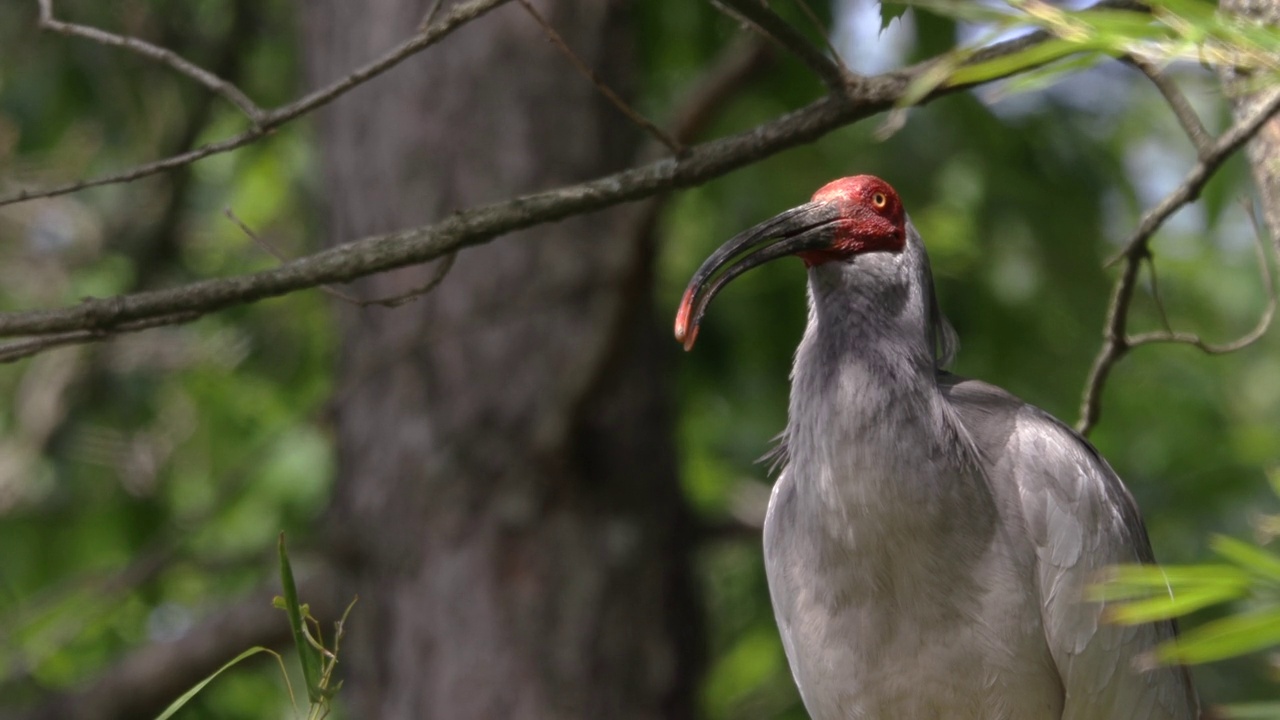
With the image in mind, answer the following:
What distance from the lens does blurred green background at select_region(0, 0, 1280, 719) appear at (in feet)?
21.4

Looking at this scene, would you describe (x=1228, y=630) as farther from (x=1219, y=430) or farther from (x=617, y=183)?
(x=1219, y=430)

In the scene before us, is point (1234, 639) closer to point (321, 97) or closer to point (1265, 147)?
point (321, 97)

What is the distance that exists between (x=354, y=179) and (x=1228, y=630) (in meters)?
5.62

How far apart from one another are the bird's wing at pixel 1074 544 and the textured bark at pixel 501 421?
2.17 meters

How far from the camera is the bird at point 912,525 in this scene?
127 inches

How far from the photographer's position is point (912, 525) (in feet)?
10.5

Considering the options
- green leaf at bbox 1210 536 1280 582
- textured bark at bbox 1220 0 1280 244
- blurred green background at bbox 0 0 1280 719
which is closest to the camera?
green leaf at bbox 1210 536 1280 582

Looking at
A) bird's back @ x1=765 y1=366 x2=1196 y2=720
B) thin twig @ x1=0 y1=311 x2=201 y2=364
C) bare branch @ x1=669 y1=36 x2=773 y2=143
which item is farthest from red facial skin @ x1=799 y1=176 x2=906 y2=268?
thin twig @ x1=0 y1=311 x2=201 y2=364

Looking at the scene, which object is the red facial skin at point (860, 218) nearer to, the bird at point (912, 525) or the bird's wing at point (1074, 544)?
the bird at point (912, 525)

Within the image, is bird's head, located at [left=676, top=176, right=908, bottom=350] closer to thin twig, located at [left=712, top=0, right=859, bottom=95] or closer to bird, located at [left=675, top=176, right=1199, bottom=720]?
bird, located at [left=675, top=176, right=1199, bottom=720]

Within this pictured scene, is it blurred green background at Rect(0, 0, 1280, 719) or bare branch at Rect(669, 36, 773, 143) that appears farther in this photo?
blurred green background at Rect(0, 0, 1280, 719)

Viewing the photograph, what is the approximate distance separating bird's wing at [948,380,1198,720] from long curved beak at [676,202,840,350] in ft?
2.05

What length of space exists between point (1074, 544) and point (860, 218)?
100cm

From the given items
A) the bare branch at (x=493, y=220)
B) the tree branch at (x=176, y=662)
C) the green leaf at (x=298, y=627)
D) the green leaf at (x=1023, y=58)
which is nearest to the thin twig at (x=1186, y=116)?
the bare branch at (x=493, y=220)
